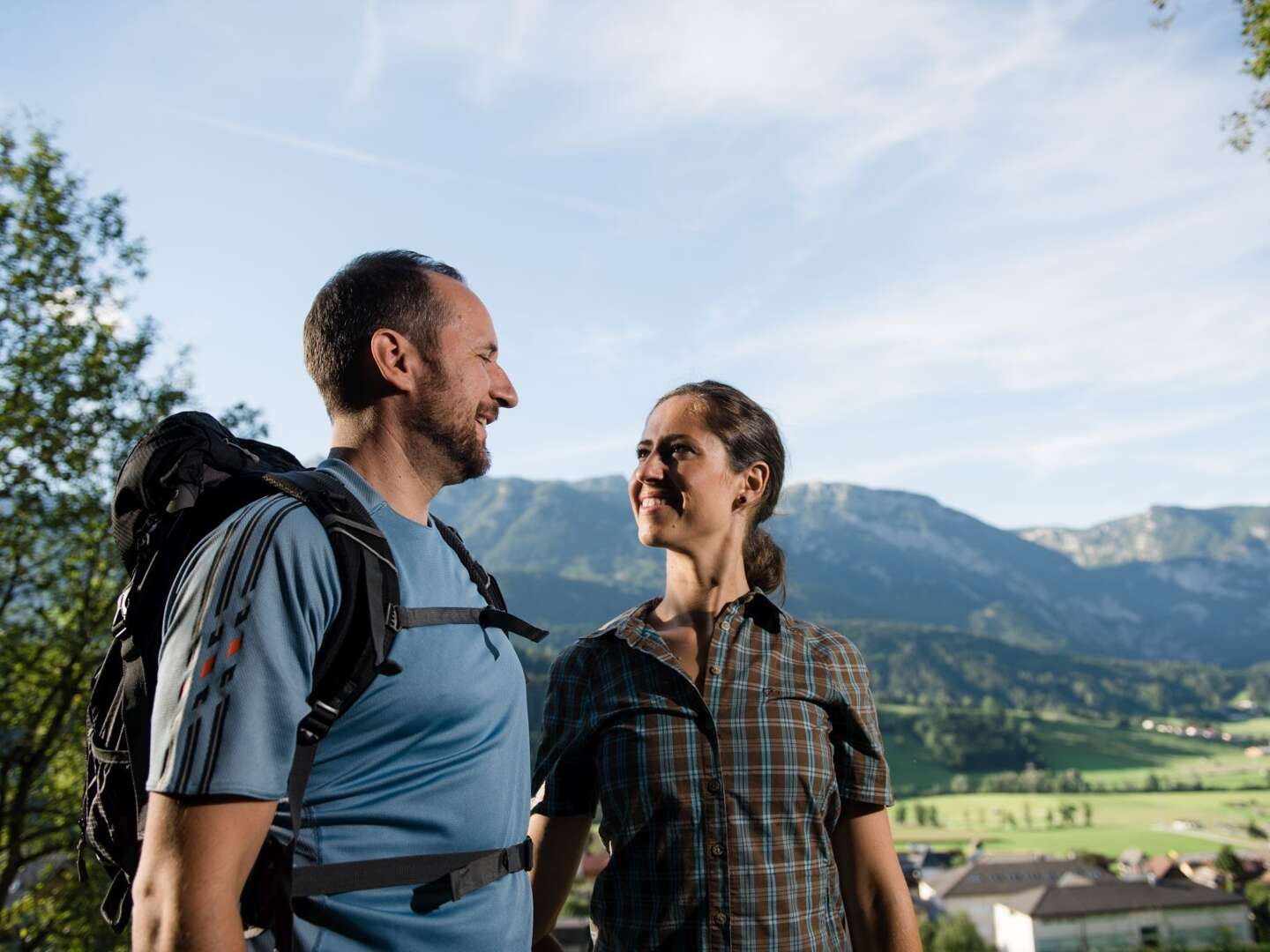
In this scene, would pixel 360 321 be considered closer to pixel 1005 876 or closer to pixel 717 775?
pixel 717 775

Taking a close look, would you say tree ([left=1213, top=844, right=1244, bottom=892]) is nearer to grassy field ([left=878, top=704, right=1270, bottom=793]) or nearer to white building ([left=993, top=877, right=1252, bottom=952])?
white building ([left=993, top=877, right=1252, bottom=952])

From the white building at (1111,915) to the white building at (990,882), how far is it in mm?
1761

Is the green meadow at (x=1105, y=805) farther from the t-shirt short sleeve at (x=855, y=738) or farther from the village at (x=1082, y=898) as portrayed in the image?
the t-shirt short sleeve at (x=855, y=738)

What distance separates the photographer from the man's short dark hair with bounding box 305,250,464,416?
257cm

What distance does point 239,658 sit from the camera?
6.07 ft

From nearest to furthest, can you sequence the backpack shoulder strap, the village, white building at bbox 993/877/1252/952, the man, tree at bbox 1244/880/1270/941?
the man, the backpack shoulder strap, tree at bbox 1244/880/1270/941, the village, white building at bbox 993/877/1252/952

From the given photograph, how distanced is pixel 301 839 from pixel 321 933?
0.20 m

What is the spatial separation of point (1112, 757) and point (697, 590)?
182 m

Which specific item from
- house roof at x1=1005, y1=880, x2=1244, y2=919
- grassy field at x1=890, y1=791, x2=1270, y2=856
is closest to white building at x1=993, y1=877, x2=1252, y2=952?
house roof at x1=1005, y1=880, x2=1244, y2=919

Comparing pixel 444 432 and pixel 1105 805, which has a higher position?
pixel 444 432

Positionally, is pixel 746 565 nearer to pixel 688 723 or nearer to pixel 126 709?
pixel 688 723

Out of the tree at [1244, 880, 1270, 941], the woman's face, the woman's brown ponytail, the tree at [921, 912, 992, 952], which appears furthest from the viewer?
the tree at [1244, 880, 1270, 941]

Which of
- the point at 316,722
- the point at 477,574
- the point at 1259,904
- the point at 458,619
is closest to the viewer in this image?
the point at 316,722

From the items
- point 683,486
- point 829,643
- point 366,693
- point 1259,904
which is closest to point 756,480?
point 683,486
